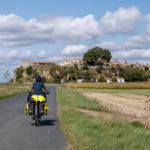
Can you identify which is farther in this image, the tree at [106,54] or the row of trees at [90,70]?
the tree at [106,54]

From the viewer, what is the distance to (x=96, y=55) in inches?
6462

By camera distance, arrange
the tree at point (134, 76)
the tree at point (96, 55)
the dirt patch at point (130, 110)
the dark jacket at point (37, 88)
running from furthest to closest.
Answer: the tree at point (96, 55) < the tree at point (134, 76) < the dirt patch at point (130, 110) < the dark jacket at point (37, 88)

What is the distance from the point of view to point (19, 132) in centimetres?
1073

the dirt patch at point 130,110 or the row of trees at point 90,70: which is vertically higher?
the row of trees at point 90,70

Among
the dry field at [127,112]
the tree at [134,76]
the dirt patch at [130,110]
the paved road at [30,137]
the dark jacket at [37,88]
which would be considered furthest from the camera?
the tree at [134,76]

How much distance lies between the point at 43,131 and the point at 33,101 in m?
1.60

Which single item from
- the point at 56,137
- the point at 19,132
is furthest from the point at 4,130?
the point at 56,137

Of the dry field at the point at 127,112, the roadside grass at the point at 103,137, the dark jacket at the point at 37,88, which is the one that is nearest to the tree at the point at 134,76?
the dry field at the point at 127,112

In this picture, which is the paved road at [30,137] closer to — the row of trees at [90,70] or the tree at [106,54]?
the row of trees at [90,70]

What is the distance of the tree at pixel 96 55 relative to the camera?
16148cm

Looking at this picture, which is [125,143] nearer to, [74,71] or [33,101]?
[33,101]

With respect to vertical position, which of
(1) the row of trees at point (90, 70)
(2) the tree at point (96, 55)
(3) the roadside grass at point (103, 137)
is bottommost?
(3) the roadside grass at point (103, 137)

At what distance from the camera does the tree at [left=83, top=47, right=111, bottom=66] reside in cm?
16148

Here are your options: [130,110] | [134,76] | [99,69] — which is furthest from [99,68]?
[130,110]
